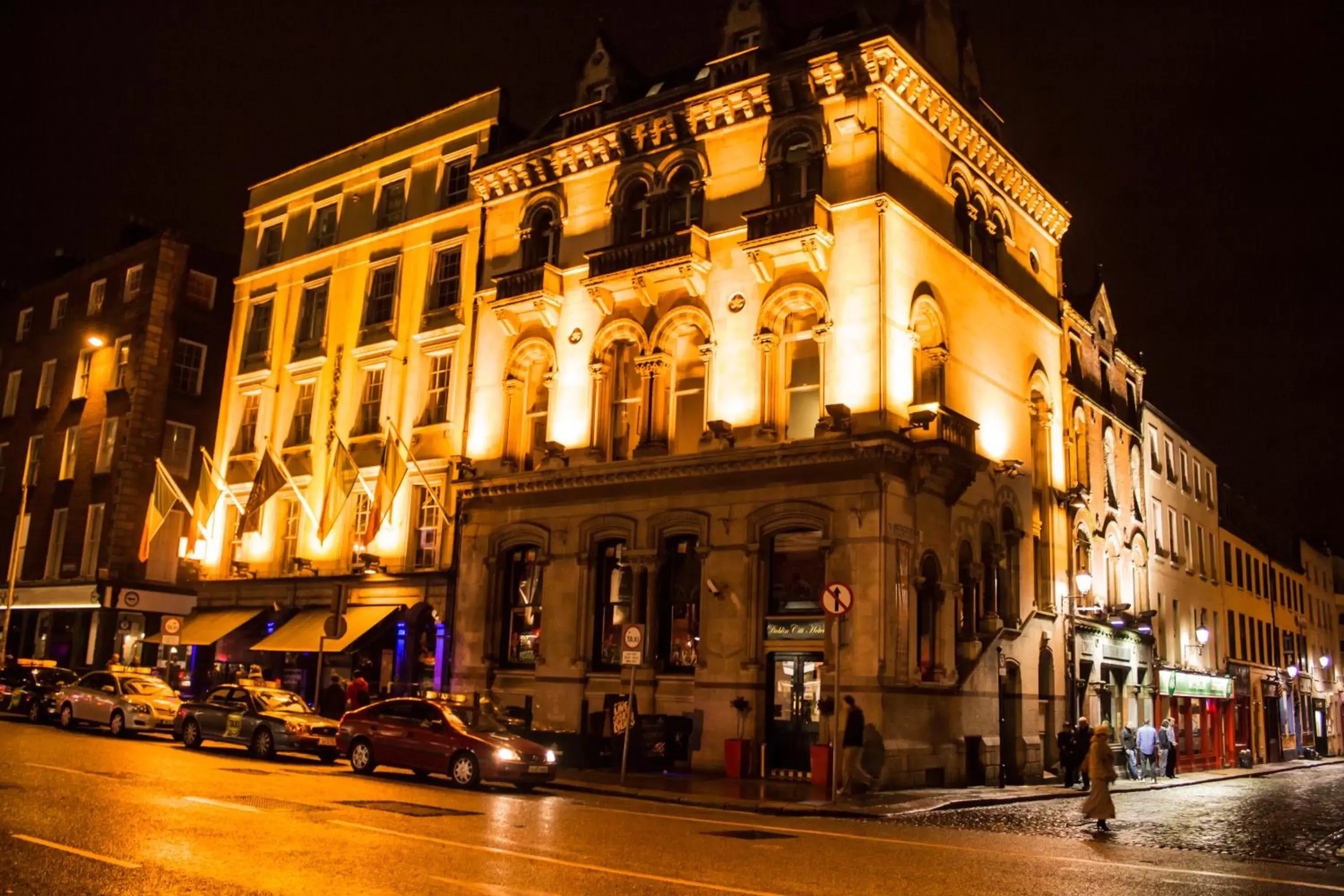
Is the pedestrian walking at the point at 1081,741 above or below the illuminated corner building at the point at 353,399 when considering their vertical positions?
below

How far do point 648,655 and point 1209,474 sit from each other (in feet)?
111

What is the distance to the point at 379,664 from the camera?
33.7 meters

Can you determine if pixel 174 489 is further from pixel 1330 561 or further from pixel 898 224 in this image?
pixel 1330 561

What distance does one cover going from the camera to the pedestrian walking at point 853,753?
21.5 metres

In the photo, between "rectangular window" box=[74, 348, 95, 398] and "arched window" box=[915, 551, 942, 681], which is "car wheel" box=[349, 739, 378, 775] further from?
"rectangular window" box=[74, 348, 95, 398]

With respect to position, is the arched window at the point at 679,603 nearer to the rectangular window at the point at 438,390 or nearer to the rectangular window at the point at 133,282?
the rectangular window at the point at 438,390

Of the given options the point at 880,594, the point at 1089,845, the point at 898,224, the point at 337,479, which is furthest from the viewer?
the point at 337,479

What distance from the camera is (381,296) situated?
3650 cm

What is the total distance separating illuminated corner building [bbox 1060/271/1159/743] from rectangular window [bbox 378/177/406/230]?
21.6 metres

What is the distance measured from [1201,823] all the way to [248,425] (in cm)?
3227

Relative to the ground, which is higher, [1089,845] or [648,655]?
[648,655]

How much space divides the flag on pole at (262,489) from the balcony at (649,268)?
1153cm

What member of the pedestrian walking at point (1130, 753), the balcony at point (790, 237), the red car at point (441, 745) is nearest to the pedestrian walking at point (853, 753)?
the red car at point (441, 745)

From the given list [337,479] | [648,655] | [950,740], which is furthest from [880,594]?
[337,479]
